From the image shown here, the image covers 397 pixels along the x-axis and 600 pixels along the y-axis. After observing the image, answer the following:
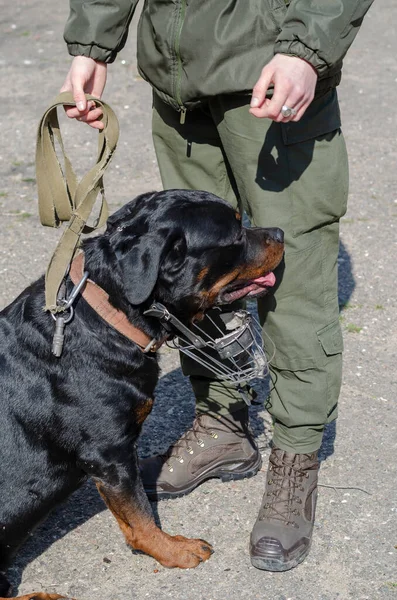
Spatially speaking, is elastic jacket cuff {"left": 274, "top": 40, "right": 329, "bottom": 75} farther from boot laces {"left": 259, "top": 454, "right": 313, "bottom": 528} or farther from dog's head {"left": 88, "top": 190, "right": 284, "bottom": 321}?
boot laces {"left": 259, "top": 454, "right": 313, "bottom": 528}

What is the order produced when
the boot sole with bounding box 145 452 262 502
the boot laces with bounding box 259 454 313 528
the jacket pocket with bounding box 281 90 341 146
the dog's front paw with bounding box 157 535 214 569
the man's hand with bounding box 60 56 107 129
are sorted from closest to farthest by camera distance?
the jacket pocket with bounding box 281 90 341 146
the man's hand with bounding box 60 56 107 129
the dog's front paw with bounding box 157 535 214 569
the boot laces with bounding box 259 454 313 528
the boot sole with bounding box 145 452 262 502

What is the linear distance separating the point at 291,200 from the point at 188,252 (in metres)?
0.45

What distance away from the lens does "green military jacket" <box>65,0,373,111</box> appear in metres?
2.76

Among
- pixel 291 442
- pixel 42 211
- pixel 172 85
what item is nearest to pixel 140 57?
pixel 172 85

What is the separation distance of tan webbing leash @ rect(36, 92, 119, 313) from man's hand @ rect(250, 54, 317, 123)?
684mm

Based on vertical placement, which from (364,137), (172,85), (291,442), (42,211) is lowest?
(364,137)

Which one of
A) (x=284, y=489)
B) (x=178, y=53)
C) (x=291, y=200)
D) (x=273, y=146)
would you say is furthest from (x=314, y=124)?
(x=284, y=489)

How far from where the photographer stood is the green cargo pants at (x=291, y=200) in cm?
312

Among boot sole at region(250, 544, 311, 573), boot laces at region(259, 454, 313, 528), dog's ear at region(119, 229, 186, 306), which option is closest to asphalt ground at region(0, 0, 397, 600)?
boot sole at region(250, 544, 311, 573)

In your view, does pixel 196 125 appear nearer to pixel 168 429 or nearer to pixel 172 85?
pixel 172 85

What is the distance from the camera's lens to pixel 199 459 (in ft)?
12.8

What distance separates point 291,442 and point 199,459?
0.52 meters

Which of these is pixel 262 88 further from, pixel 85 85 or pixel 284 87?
pixel 85 85

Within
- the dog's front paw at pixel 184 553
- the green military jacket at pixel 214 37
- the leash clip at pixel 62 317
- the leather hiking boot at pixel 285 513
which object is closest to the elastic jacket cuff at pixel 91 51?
the green military jacket at pixel 214 37
